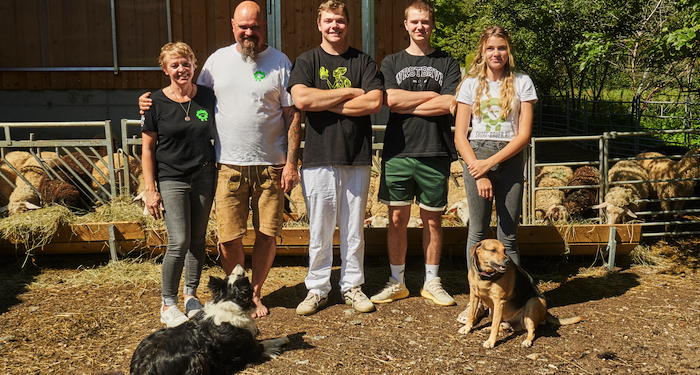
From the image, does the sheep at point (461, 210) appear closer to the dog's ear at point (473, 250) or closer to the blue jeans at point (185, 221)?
the dog's ear at point (473, 250)

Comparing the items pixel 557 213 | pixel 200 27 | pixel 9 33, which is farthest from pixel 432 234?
pixel 9 33

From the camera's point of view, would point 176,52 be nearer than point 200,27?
Yes

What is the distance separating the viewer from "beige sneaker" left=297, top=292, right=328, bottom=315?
4.48m

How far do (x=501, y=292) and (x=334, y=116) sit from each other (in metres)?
1.77

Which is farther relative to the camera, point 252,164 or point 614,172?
point 614,172

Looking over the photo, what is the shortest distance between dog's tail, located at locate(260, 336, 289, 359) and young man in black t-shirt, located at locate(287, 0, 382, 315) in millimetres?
545

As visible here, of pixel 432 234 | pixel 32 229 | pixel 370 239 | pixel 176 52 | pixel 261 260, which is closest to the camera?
pixel 176 52

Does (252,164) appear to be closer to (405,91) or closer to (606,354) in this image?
(405,91)

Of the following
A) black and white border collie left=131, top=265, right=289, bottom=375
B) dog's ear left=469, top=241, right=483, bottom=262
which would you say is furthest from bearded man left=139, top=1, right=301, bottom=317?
dog's ear left=469, top=241, right=483, bottom=262

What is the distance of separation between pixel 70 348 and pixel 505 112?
139 inches

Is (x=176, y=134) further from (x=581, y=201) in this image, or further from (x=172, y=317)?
(x=581, y=201)

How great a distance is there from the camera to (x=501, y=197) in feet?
14.2

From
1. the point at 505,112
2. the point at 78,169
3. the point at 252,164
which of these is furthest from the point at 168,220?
the point at 78,169

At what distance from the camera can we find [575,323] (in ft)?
14.4
